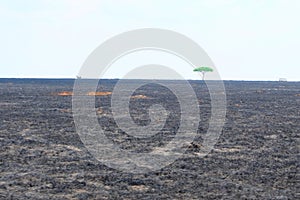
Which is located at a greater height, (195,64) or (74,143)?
(195,64)

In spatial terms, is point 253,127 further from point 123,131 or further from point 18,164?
point 18,164

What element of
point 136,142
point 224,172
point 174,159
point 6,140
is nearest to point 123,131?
point 136,142

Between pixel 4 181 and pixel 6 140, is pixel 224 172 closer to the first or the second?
pixel 4 181

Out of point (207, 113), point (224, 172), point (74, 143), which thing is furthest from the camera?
point (207, 113)

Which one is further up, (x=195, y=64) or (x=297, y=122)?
(x=195, y=64)

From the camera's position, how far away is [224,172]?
15.3m

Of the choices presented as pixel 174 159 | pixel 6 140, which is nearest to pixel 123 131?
pixel 6 140

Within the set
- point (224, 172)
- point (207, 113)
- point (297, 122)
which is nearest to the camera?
point (224, 172)

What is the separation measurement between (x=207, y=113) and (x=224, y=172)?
1936 cm

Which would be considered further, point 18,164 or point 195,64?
point 195,64

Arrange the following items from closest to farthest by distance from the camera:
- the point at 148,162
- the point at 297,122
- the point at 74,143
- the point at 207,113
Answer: the point at 148,162 → the point at 74,143 → the point at 297,122 → the point at 207,113

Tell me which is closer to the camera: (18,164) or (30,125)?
(18,164)

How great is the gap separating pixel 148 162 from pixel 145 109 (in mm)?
19955

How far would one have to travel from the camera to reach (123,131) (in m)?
24.8
